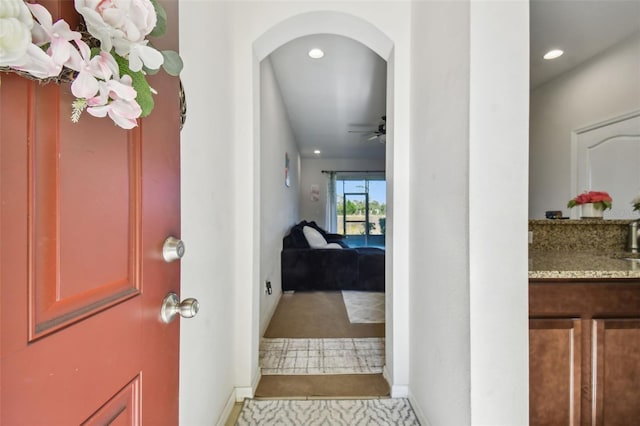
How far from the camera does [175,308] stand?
747 mm

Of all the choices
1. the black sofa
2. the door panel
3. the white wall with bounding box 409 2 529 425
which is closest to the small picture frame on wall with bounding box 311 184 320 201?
the black sofa

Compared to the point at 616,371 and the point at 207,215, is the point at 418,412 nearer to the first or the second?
the point at 616,371

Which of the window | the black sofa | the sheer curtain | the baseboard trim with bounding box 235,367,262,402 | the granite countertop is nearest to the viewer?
the granite countertop

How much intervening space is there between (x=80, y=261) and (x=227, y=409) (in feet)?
4.74

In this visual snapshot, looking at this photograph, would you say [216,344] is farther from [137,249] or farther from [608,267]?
[608,267]

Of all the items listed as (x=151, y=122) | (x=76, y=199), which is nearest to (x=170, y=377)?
(x=76, y=199)

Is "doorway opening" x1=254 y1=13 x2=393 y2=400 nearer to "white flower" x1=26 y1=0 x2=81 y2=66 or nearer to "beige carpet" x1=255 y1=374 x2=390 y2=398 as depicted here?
"beige carpet" x1=255 y1=374 x2=390 y2=398

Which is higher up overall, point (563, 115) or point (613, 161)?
point (563, 115)

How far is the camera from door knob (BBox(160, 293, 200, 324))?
0.72 metres

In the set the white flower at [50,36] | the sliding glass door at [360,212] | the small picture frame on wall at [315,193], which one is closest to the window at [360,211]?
the sliding glass door at [360,212]

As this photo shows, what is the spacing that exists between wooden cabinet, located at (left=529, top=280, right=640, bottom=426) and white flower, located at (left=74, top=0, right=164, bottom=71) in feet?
4.85

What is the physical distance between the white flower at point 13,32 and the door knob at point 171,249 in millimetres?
446

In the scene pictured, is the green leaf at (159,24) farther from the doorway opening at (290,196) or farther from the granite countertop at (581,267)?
the granite countertop at (581,267)

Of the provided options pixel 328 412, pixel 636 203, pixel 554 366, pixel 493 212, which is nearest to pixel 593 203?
pixel 636 203
